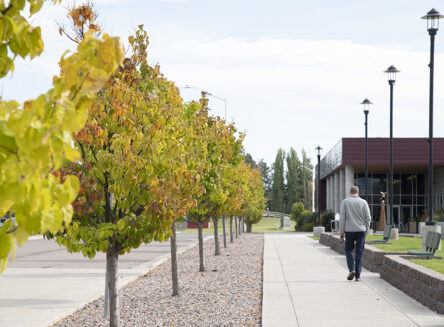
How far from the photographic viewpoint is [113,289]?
699 cm

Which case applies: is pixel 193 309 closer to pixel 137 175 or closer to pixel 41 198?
pixel 137 175

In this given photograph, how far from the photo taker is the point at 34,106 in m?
2.19

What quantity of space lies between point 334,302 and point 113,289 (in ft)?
14.0

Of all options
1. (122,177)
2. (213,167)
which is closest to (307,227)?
(213,167)

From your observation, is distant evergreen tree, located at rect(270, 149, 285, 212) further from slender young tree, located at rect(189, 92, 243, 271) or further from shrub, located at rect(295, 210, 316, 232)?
slender young tree, located at rect(189, 92, 243, 271)

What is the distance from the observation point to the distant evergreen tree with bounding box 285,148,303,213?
109m

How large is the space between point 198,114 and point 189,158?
23.5 feet

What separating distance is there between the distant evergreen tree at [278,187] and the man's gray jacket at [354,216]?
98.1 metres

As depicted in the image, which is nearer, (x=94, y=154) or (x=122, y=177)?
(x=122, y=177)

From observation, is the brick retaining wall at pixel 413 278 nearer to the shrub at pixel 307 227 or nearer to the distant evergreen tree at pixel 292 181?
the shrub at pixel 307 227

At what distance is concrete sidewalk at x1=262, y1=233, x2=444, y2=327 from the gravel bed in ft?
1.26

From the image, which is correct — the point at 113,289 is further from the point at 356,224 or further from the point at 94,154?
the point at 356,224

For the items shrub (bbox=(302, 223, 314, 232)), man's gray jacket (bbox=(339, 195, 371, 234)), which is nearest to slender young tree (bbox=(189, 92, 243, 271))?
man's gray jacket (bbox=(339, 195, 371, 234))

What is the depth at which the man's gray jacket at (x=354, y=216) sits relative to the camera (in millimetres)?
12281
